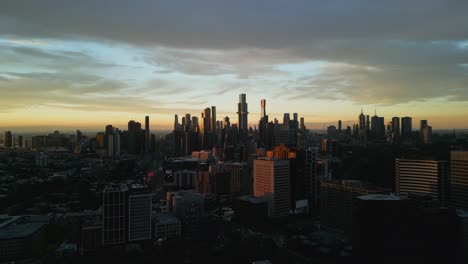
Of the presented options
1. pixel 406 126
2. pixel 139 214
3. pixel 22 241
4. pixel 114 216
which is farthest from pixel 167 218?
pixel 406 126

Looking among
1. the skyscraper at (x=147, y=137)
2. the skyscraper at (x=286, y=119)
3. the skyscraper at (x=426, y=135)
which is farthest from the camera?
the skyscraper at (x=286, y=119)

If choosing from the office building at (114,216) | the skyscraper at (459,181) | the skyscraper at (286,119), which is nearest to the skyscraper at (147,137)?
the skyscraper at (286,119)

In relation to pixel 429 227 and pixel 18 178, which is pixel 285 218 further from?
pixel 18 178

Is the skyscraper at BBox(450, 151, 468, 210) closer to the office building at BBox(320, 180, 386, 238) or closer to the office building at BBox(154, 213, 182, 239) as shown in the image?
the office building at BBox(320, 180, 386, 238)

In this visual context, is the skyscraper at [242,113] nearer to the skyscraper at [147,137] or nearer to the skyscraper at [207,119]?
the skyscraper at [207,119]

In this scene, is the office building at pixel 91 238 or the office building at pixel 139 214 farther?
the office building at pixel 139 214

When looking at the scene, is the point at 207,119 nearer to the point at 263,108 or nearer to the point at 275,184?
the point at 263,108
